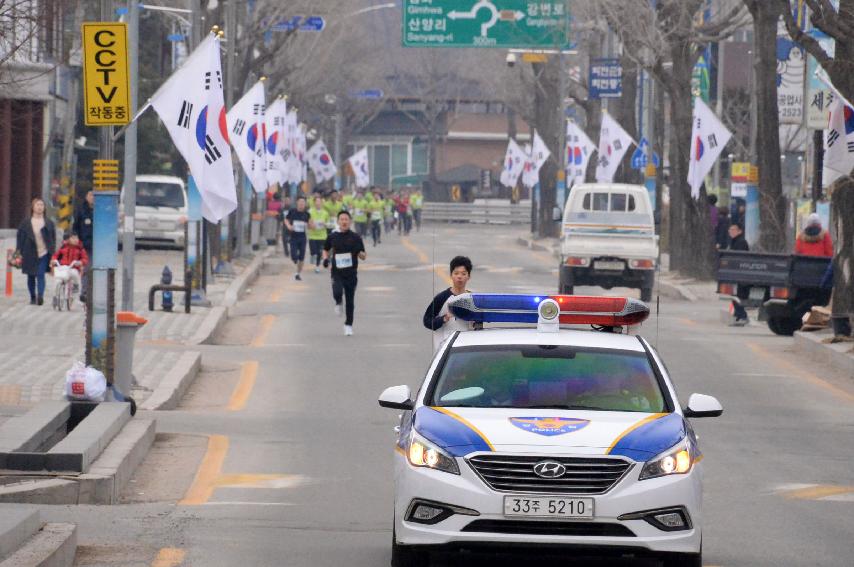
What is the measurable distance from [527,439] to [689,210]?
3385cm

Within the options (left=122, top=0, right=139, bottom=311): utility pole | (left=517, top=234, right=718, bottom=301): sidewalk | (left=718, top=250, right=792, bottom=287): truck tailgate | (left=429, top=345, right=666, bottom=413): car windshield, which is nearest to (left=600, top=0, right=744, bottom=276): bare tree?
(left=517, top=234, right=718, bottom=301): sidewalk

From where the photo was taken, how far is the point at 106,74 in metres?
15.8

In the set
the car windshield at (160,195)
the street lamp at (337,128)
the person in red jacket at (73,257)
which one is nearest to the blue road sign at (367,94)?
the street lamp at (337,128)

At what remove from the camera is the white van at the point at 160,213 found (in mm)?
46406

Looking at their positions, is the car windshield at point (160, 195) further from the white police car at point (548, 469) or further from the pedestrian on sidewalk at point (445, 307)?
the white police car at point (548, 469)

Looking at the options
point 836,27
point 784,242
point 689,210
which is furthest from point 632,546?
point 689,210

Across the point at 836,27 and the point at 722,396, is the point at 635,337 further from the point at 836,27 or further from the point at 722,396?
the point at 836,27

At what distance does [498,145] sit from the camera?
121 metres

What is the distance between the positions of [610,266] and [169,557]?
2568 cm

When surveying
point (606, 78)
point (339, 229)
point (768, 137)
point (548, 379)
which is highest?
point (606, 78)

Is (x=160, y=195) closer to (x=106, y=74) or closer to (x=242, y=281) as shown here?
(x=242, y=281)

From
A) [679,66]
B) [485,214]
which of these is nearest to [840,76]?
[679,66]

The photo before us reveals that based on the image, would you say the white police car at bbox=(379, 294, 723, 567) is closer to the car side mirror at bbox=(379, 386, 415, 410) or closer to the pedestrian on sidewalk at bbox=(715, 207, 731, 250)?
the car side mirror at bbox=(379, 386, 415, 410)

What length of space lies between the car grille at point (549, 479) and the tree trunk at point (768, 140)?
2534 centimetres
